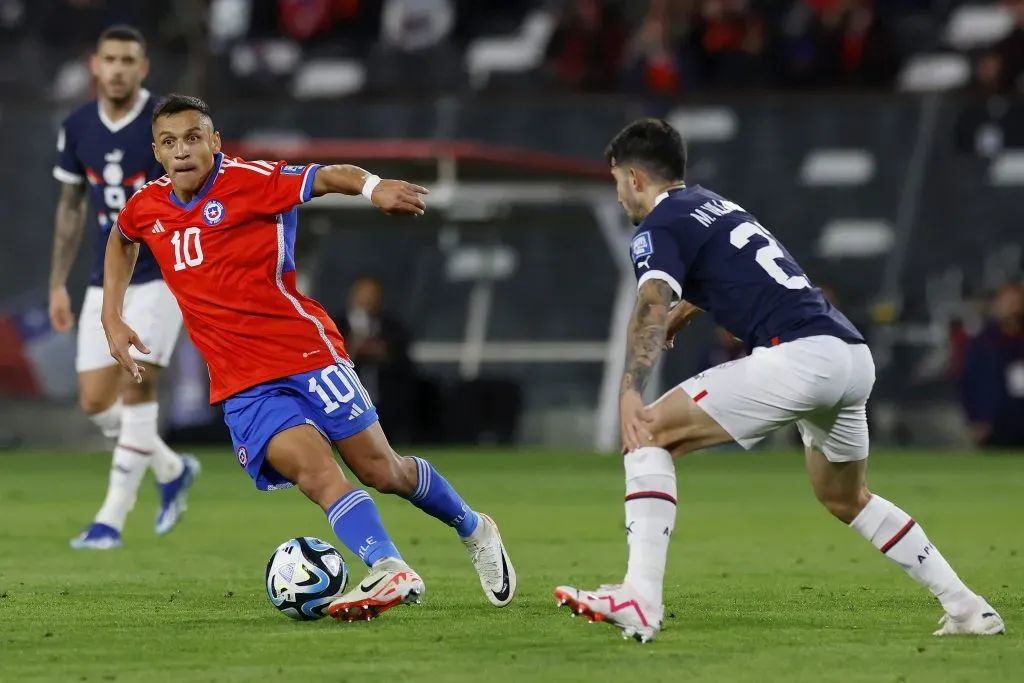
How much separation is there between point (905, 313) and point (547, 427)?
13.5ft

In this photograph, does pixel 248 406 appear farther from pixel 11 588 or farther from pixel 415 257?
pixel 415 257

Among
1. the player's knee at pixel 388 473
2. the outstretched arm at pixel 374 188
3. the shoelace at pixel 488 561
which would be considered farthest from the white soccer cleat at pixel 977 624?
the outstretched arm at pixel 374 188

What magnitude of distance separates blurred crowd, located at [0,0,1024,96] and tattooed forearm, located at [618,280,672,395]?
14402 millimetres

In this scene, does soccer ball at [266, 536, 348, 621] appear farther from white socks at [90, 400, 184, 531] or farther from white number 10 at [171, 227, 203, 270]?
white socks at [90, 400, 184, 531]

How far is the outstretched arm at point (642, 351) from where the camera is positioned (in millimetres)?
5996

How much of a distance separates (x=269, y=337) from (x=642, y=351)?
1.66 meters

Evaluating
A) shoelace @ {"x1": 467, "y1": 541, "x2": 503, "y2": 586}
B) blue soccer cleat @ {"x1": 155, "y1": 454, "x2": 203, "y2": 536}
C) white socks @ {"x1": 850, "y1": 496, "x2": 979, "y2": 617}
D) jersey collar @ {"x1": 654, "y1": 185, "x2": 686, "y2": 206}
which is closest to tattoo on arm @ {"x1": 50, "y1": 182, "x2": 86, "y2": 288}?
blue soccer cleat @ {"x1": 155, "y1": 454, "x2": 203, "y2": 536}

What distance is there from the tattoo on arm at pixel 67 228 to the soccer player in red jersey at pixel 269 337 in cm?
281

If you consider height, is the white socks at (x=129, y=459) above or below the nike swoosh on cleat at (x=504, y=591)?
below

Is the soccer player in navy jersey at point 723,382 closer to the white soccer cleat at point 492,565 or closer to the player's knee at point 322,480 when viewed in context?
the white soccer cleat at point 492,565

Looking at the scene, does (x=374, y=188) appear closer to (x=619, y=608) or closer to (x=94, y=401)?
(x=619, y=608)

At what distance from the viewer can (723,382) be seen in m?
6.15

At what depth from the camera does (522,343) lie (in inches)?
799

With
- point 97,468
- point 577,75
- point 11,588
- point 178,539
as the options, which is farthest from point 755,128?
point 11,588
